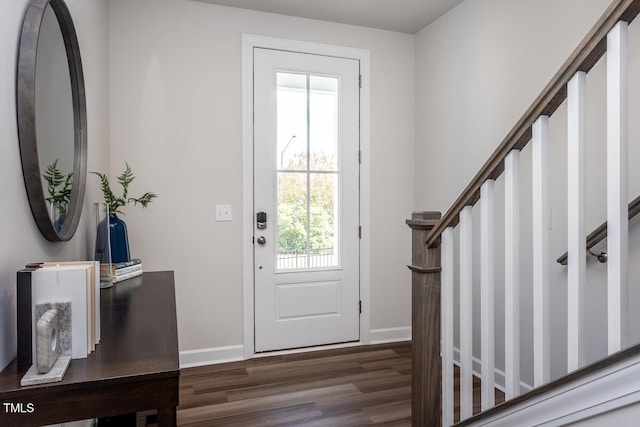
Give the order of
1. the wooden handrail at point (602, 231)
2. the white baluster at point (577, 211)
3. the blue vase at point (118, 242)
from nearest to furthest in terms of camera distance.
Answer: the white baluster at point (577, 211)
the wooden handrail at point (602, 231)
the blue vase at point (118, 242)

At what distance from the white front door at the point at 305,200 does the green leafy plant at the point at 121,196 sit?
30.4 inches

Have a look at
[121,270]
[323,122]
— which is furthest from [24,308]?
[323,122]

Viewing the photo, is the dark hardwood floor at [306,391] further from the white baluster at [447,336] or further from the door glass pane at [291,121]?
the door glass pane at [291,121]

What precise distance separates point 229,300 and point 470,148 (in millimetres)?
2030

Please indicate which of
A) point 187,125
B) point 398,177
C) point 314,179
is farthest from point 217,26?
point 398,177

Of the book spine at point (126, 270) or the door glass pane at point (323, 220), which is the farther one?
the door glass pane at point (323, 220)

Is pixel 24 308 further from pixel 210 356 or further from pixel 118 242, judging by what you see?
pixel 210 356

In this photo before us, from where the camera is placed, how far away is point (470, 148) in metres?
2.93

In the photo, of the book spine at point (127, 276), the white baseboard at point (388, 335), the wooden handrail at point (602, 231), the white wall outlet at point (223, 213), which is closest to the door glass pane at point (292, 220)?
the white wall outlet at point (223, 213)

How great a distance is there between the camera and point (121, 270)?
2.11 m

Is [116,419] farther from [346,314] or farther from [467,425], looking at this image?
[346,314]

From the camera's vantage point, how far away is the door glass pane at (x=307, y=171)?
3.23 metres

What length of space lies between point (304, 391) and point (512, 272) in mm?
1784

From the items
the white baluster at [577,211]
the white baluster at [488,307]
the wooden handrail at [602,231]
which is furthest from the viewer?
the wooden handrail at [602,231]
